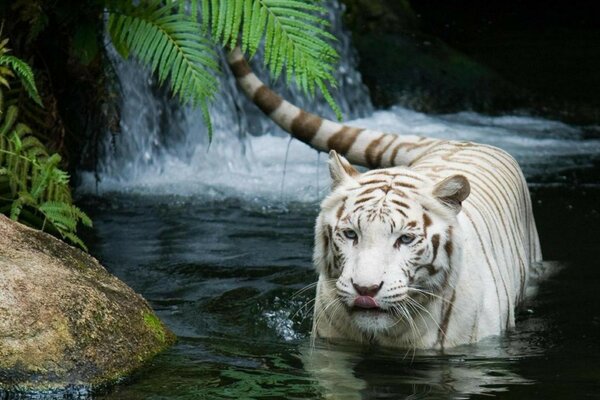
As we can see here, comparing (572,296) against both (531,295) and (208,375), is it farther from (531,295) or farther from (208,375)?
(208,375)

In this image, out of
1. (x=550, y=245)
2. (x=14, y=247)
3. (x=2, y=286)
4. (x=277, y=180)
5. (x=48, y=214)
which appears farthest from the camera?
(x=277, y=180)

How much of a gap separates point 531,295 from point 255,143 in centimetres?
492

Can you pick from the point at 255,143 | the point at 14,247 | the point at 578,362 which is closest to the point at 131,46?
the point at 14,247

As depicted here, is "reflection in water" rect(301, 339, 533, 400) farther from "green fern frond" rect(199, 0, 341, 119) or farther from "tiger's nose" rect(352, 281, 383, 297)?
"green fern frond" rect(199, 0, 341, 119)

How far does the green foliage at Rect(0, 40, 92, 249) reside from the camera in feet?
18.7

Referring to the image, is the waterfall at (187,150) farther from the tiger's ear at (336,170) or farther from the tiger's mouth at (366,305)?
the tiger's mouth at (366,305)

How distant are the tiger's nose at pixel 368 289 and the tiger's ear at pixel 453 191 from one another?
499mm

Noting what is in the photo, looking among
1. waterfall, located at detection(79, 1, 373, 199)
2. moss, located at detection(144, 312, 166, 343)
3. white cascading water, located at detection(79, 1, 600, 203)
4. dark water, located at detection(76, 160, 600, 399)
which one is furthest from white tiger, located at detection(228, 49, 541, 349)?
waterfall, located at detection(79, 1, 373, 199)

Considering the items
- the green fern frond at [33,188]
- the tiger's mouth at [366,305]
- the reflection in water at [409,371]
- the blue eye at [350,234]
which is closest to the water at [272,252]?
the reflection in water at [409,371]


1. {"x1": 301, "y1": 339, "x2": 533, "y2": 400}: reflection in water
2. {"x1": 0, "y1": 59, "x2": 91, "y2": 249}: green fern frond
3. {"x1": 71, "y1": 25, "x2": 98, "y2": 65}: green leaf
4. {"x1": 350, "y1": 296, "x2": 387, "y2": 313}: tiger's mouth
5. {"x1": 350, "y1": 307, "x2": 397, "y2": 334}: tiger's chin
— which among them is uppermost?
{"x1": 71, "y1": 25, "x2": 98, "y2": 65}: green leaf

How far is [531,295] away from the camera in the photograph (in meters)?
6.28

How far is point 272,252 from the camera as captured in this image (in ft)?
23.7

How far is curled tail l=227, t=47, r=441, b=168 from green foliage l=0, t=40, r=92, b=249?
127 cm

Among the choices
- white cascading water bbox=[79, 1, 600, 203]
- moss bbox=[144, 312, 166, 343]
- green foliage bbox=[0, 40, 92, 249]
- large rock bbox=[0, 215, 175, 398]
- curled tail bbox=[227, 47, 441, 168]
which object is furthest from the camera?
white cascading water bbox=[79, 1, 600, 203]
